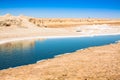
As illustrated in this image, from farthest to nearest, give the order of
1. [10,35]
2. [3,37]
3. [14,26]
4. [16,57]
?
[14,26], [10,35], [3,37], [16,57]

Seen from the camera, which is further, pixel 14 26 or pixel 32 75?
pixel 14 26

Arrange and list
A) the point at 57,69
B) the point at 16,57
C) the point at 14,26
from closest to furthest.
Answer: the point at 57,69
the point at 16,57
the point at 14,26

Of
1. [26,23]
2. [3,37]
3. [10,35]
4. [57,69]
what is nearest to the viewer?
[57,69]

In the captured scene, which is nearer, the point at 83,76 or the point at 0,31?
the point at 83,76

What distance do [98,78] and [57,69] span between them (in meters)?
3.78

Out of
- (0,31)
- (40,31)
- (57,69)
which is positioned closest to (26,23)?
(40,31)

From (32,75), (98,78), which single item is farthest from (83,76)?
(32,75)

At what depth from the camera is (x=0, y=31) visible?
4903cm

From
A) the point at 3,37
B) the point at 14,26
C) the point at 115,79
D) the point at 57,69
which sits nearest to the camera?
the point at 115,79

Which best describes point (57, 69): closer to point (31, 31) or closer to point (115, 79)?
point (115, 79)

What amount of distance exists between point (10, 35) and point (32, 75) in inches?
1286

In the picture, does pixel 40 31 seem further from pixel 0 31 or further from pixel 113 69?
pixel 113 69

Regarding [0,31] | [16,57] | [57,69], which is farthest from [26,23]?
[57,69]

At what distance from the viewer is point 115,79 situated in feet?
49.0
